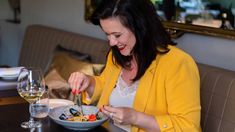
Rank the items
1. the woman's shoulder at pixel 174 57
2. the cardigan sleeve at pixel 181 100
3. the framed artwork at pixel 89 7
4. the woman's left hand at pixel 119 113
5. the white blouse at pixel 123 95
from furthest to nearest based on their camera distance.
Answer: the framed artwork at pixel 89 7, the white blouse at pixel 123 95, the woman's shoulder at pixel 174 57, the cardigan sleeve at pixel 181 100, the woman's left hand at pixel 119 113

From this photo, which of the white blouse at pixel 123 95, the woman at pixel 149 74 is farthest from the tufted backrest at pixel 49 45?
the woman at pixel 149 74

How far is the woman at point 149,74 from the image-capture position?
57.2 inches

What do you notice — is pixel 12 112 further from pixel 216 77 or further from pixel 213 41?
pixel 213 41

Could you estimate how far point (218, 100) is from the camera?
1770 mm

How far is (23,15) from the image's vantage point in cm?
448

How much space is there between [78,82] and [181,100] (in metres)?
0.43

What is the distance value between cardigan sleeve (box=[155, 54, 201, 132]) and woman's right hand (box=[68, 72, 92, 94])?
0.35m

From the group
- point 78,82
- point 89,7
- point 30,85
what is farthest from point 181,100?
point 89,7

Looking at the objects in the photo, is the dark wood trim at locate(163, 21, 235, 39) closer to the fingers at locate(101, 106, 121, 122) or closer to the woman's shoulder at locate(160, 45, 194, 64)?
the woman's shoulder at locate(160, 45, 194, 64)

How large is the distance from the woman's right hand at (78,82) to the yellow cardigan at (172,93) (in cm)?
23

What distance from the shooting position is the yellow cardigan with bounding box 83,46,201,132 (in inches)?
57.2

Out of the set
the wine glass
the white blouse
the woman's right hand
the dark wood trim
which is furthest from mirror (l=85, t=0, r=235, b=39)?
the wine glass

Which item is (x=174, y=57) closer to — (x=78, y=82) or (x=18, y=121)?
(x=78, y=82)

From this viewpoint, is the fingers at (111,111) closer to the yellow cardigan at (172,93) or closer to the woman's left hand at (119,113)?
the woman's left hand at (119,113)
